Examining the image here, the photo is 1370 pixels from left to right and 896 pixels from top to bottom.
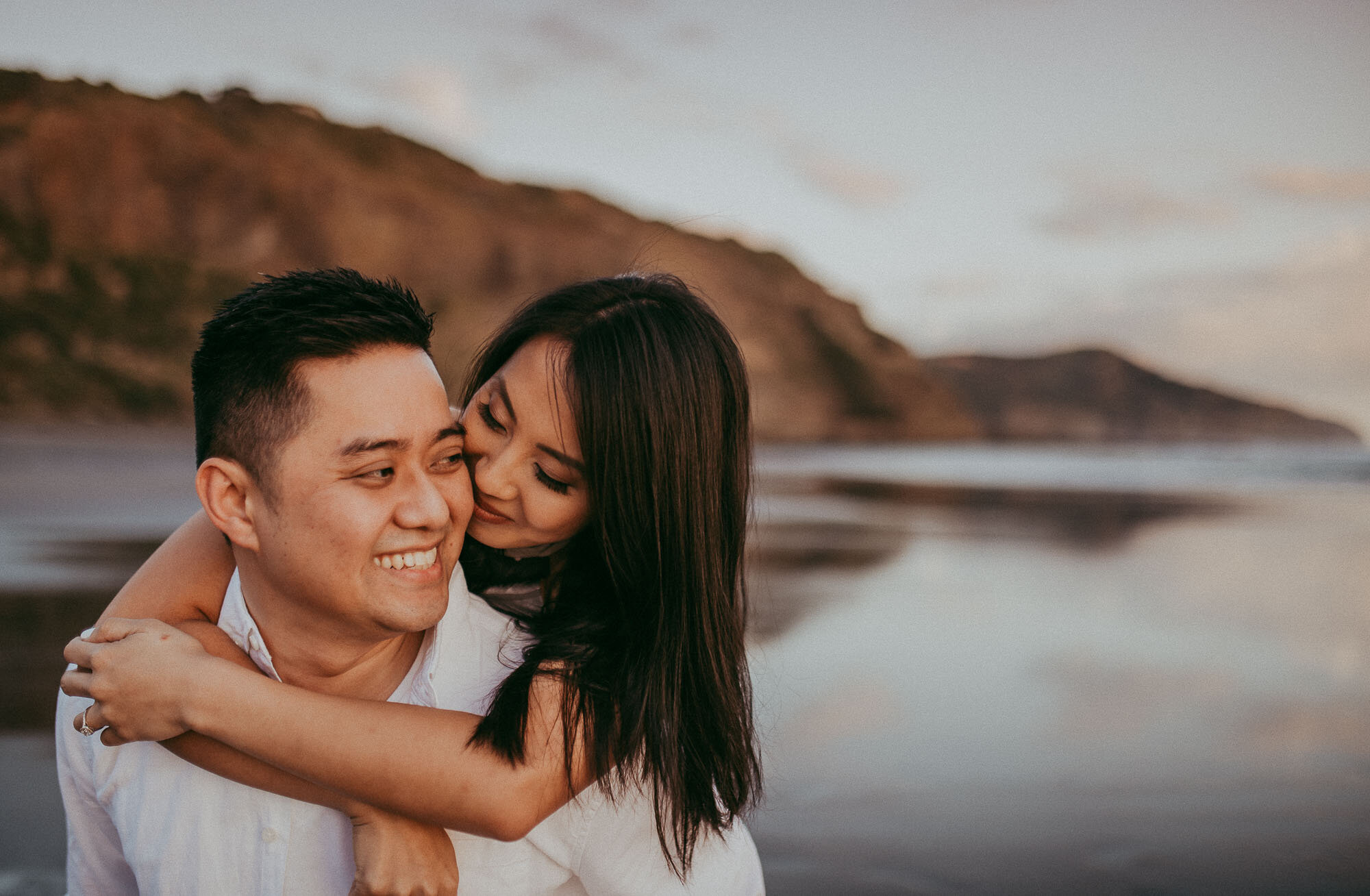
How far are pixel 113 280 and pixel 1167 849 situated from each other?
64.4 meters

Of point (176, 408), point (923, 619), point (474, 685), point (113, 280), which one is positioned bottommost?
point (474, 685)

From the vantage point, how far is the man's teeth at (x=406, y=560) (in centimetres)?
209

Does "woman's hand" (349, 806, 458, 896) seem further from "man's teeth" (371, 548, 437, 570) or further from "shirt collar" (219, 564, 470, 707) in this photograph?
"man's teeth" (371, 548, 437, 570)

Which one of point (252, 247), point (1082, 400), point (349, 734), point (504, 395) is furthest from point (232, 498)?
point (1082, 400)

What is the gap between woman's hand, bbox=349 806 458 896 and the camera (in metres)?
1.88

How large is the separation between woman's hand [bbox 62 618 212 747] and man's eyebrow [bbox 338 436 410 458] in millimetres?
495

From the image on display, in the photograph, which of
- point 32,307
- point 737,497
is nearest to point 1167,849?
point 737,497

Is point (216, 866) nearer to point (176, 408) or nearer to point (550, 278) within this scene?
point (176, 408)

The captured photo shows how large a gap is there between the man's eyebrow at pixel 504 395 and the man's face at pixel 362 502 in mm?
464

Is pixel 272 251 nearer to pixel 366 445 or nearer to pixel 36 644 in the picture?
pixel 36 644

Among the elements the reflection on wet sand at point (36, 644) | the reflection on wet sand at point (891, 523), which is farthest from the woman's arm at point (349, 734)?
the reflection on wet sand at point (891, 523)

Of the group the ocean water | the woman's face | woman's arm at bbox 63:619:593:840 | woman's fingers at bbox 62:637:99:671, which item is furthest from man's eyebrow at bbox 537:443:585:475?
the ocean water

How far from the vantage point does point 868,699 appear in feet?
19.4

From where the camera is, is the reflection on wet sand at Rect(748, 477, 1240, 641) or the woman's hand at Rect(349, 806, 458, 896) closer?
the woman's hand at Rect(349, 806, 458, 896)
